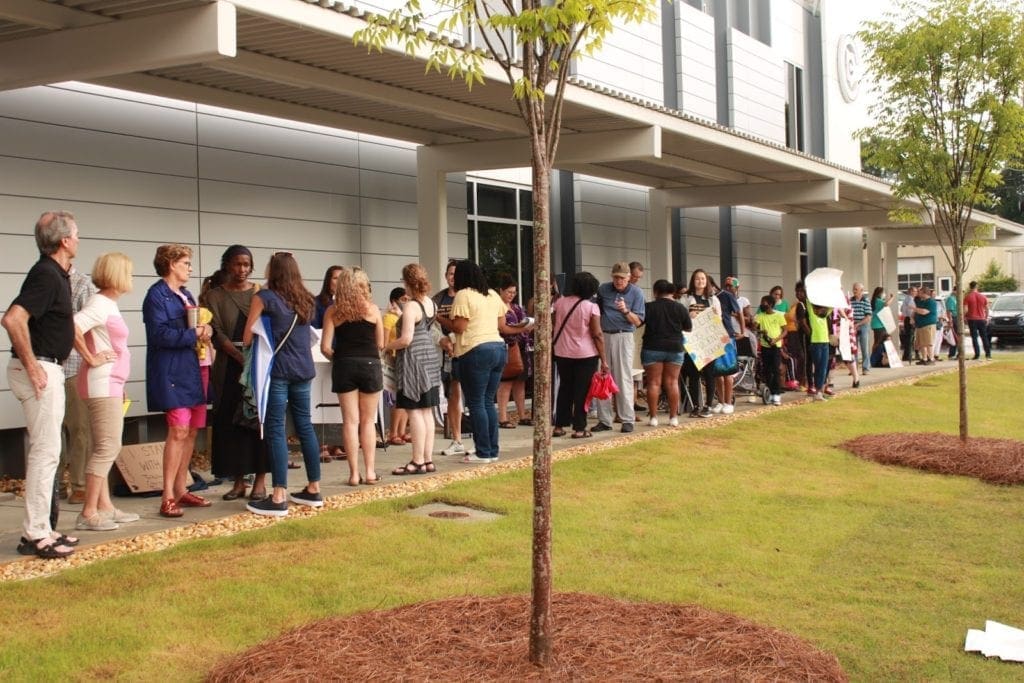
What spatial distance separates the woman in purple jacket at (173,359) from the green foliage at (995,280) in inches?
2243

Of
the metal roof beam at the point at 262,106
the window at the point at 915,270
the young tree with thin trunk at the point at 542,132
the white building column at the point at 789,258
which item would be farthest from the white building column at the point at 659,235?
the window at the point at 915,270

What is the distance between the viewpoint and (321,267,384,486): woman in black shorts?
29.1 ft

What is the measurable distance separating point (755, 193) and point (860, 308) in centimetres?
284

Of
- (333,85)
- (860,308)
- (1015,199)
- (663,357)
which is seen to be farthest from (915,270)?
(333,85)

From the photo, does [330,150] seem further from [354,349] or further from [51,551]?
[51,551]

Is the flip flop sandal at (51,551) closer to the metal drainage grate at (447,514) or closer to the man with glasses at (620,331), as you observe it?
the metal drainage grate at (447,514)

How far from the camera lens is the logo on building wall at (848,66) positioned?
30797mm

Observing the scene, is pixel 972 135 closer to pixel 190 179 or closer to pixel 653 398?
pixel 653 398

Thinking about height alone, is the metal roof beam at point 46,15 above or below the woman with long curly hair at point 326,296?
above

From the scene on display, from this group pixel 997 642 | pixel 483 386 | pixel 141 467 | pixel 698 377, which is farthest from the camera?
pixel 698 377

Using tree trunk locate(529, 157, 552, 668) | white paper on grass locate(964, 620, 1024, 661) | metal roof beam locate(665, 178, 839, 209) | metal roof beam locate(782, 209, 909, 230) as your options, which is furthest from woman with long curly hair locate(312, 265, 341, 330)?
metal roof beam locate(782, 209, 909, 230)

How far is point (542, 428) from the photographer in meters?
4.83

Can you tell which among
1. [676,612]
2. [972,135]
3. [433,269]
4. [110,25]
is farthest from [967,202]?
[110,25]

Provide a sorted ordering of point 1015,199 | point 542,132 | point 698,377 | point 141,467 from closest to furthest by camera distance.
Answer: point 542,132 → point 141,467 → point 698,377 → point 1015,199
